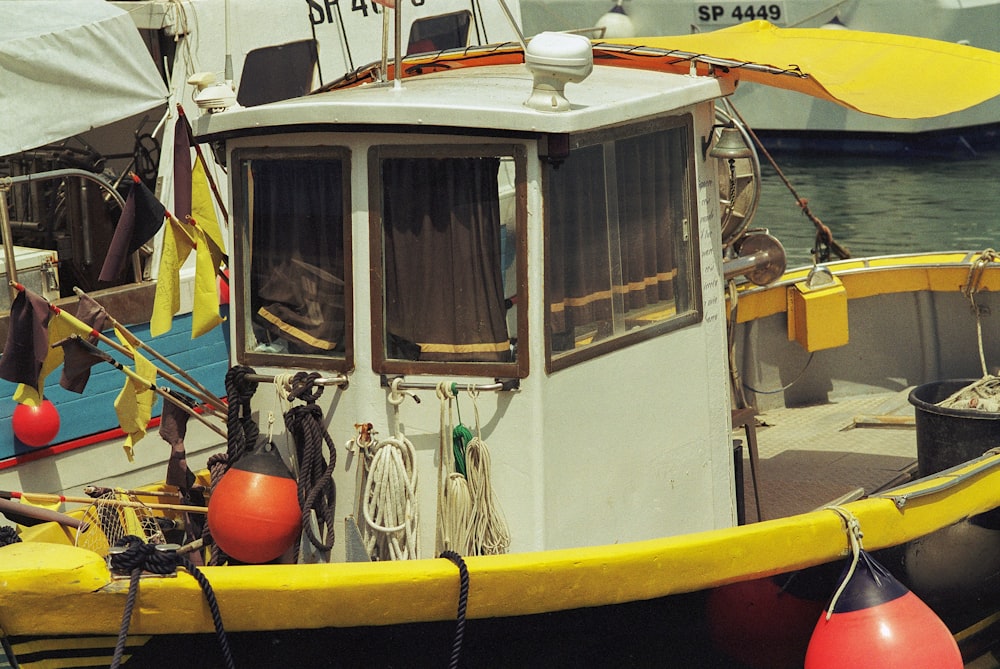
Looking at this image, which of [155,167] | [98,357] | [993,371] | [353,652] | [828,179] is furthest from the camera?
[828,179]

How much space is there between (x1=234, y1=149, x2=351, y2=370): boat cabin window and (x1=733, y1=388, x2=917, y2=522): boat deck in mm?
2643

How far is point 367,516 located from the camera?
14.6 ft

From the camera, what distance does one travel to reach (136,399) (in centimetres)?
519

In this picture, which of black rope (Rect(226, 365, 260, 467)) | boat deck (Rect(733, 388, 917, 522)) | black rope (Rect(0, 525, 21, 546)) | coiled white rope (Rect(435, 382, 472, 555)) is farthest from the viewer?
boat deck (Rect(733, 388, 917, 522))

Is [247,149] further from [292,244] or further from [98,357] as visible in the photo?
[98,357]

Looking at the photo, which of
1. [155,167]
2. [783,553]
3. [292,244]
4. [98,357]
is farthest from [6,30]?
[783,553]

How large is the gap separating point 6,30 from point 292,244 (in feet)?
15.3

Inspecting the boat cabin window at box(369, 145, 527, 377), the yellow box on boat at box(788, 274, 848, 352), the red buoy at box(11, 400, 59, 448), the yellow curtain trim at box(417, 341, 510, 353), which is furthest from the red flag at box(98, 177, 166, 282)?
the yellow box on boat at box(788, 274, 848, 352)

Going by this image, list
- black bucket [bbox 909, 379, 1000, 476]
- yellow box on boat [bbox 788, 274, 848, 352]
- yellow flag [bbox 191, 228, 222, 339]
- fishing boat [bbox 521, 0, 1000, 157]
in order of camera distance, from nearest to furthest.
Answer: yellow flag [bbox 191, 228, 222, 339] → black bucket [bbox 909, 379, 1000, 476] → yellow box on boat [bbox 788, 274, 848, 352] → fishing boat [bbox 521, 0, 1000, 157]

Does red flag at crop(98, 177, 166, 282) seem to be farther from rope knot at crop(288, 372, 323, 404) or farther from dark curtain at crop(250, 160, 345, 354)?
rope knot at crop(288, 372, 323, 404)

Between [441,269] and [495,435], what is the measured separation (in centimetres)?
59

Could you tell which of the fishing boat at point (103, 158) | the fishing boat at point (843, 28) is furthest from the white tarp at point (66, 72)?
the fishing boat at point (843, 28)

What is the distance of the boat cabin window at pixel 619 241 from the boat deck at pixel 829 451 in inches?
70.1

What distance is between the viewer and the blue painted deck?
8.18 metres
